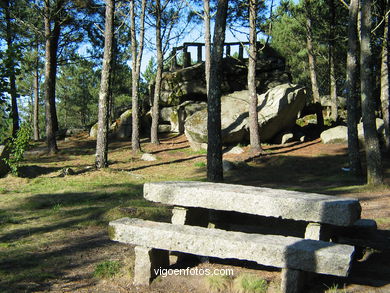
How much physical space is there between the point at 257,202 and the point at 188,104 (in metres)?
18.9

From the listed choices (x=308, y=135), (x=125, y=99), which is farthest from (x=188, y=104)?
(x=125, y=99)

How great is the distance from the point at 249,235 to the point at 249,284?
1.64 ft

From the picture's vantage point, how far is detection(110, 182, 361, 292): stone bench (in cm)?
373

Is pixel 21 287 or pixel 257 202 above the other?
pixel 257 202

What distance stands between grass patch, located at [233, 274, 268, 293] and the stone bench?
39 centimetres

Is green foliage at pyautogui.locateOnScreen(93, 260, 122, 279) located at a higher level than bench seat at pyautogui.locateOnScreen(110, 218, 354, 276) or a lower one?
lower

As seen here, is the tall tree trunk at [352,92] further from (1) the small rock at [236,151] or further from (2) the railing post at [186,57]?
(2) the railing post at [186,57]

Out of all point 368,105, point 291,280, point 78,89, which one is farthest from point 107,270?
point 78,89

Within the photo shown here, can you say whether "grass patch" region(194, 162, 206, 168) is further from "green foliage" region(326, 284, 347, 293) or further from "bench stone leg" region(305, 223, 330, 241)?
"green foliage" region(326, 284, 347, 293)

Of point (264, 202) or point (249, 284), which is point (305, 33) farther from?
point (249, 284)

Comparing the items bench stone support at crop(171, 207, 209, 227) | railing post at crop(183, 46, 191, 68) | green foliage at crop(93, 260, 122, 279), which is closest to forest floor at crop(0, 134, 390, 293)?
green foliage at crop(93, 260, 122, 279)

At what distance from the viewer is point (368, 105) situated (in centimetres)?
991

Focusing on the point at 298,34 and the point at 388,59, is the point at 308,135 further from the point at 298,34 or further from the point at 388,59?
the point at 298,34

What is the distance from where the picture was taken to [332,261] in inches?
141
